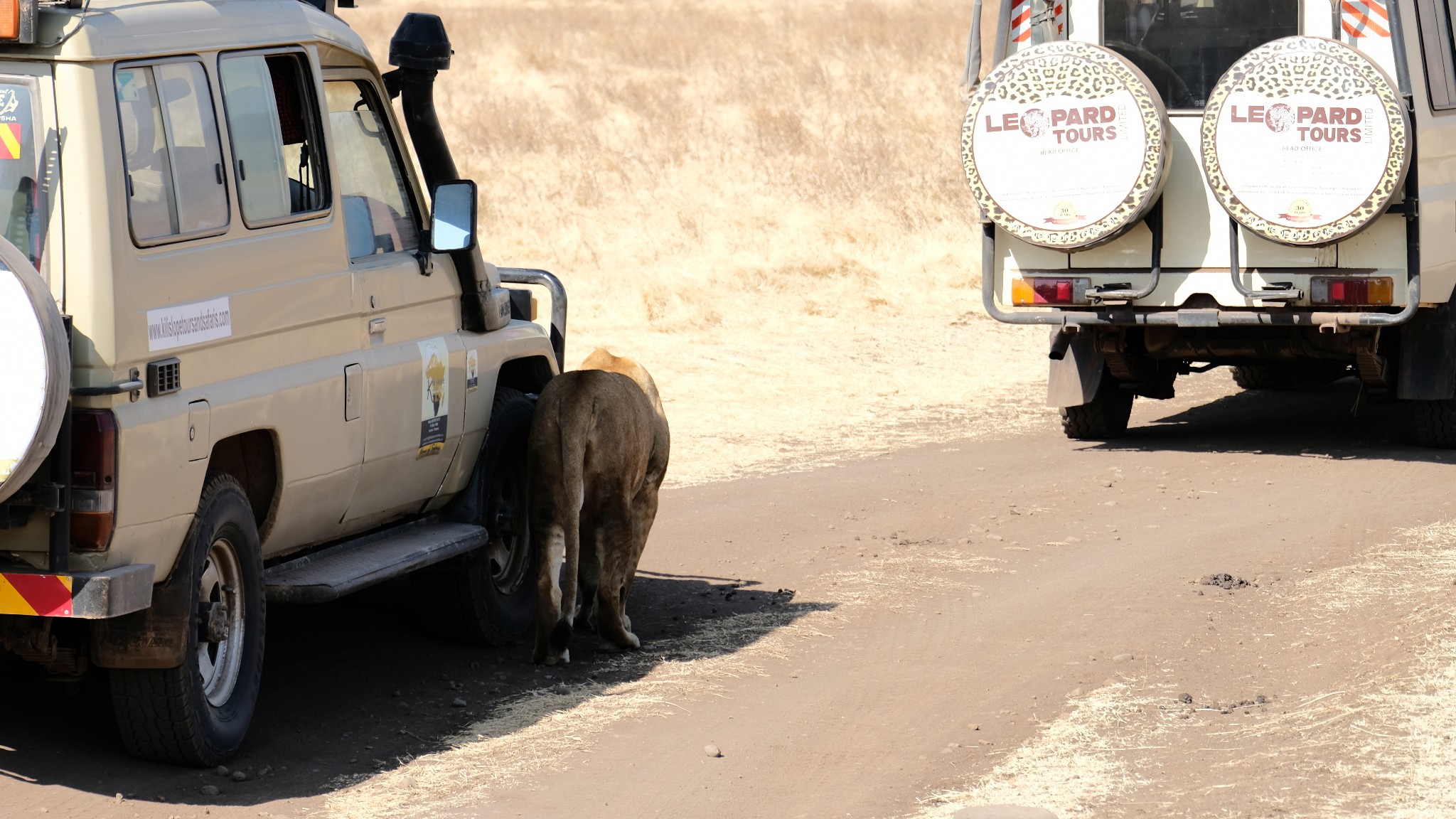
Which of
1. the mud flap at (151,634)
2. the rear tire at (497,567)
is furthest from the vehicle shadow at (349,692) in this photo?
the mud flap at (151,634)

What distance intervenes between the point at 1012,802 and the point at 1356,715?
4.83 feet

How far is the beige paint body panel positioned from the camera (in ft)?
16.7

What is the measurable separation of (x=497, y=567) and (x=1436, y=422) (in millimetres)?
6878

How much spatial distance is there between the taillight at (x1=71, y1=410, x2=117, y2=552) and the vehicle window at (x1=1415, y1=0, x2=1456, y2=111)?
28.3 ft

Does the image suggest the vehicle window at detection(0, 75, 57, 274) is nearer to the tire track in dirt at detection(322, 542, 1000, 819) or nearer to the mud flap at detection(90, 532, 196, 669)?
the mud flap at detection(90, 532, 196, 669)

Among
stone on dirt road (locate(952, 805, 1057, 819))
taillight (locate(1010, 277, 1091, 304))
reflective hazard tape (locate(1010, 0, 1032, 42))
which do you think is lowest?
stone on dirt road (locate(952, 805, 1057, 819))

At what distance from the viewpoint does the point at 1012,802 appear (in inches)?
213

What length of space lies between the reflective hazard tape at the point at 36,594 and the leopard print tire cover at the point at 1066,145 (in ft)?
24.4

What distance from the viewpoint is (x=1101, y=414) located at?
41.2 feet

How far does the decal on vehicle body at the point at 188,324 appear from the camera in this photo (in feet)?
17.1

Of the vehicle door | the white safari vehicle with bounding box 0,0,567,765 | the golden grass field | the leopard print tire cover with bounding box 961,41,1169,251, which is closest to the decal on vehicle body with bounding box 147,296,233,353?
the white safari vehicle with bounding box 0,0,567,765

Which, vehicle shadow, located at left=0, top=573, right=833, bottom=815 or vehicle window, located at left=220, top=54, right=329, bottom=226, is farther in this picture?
vehicle window, located at left=220, top=54, right=329, bottom=226

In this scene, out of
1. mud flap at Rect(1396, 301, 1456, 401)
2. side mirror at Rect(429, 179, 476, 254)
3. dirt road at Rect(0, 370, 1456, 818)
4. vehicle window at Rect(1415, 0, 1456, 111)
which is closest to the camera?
dirt road at Rect(0, 370, 1456, 818)

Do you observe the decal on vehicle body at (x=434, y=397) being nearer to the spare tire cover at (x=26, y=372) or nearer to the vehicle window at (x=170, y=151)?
the vehicle window at (x=170, y=151)
